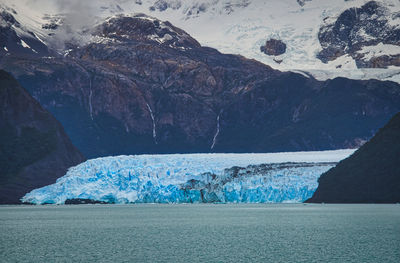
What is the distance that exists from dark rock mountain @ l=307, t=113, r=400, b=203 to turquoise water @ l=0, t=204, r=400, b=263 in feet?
55.2

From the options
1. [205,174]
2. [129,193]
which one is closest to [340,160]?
[205,174]

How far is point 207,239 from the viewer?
46.7 m

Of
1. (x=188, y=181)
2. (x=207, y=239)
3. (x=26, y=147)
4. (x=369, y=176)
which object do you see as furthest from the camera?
(x=26, y=147)

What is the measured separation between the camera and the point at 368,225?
179 feet

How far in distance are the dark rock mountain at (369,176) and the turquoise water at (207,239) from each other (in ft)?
55.2

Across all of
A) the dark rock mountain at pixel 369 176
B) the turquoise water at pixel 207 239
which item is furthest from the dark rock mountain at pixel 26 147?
the dark rock mountain at pixel 369 176

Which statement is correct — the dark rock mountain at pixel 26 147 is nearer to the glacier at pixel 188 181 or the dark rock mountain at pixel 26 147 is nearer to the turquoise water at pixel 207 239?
the glacier at pixel 188 181

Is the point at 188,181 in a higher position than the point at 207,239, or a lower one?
higher

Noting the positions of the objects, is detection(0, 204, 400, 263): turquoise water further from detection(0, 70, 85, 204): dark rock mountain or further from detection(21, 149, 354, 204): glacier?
detection(0, 70, 85, 204): dark rock mountain

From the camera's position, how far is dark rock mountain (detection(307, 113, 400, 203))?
83250 mm

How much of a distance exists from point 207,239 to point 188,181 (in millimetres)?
41017

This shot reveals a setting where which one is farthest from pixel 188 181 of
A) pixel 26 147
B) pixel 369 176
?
pixel 26 147

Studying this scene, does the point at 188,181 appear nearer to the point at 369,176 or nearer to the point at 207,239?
the point at 369,176

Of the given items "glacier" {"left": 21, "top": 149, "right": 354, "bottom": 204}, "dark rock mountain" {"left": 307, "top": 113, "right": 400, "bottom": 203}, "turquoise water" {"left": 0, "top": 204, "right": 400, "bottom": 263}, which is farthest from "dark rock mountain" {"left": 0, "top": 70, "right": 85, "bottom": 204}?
"dark rock mountain" {"left": 307, "top": 113, "right": 400, "bottom": 203}
